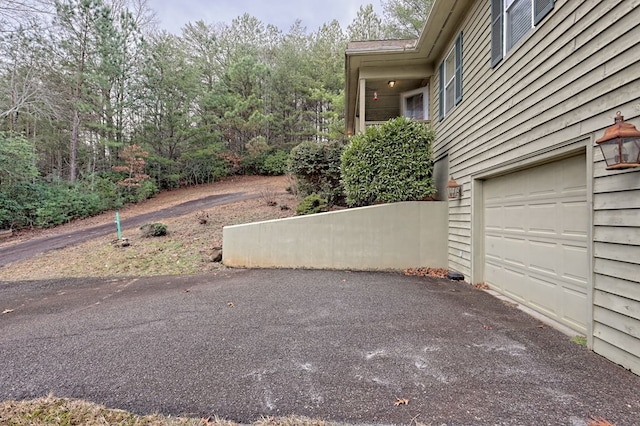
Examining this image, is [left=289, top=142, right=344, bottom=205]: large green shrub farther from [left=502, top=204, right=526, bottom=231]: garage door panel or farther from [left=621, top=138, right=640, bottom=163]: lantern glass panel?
[left=621, top=138, right=640, bottom=163]: lantern glass panel

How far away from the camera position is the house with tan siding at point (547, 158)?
2330mm

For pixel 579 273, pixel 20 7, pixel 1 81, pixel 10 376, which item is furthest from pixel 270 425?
pixel 1 81

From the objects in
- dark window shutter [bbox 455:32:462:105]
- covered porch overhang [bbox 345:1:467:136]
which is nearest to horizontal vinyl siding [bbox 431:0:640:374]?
dark window shutter [bbox 455:32:462:105]

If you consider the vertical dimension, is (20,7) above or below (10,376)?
above

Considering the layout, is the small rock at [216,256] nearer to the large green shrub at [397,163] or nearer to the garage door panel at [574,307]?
the large green shrub at [397,163]

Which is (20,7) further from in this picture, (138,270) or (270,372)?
(270,372)

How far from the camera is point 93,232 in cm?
885

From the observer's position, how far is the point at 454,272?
17.7 feet

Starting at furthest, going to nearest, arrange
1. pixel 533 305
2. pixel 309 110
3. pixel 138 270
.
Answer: pixel 309 110 < pixel 138 270 < pixel 533 305

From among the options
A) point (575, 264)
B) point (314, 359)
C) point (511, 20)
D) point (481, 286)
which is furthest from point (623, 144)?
point (481, 286)

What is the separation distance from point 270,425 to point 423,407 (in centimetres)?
97

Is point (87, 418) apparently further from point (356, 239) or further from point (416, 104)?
point (416, 104)

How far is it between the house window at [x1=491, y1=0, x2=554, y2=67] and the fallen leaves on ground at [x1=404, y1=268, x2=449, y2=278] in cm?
366

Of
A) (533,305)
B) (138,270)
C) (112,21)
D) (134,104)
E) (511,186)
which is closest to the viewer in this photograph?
(533,305)
